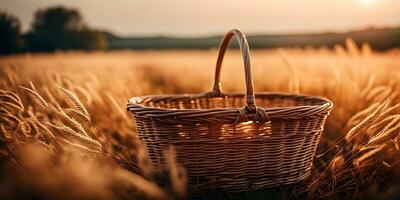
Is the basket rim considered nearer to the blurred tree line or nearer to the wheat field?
the wheat field

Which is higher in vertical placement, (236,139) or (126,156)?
(236,139)

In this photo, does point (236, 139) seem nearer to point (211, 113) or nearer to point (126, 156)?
point (211, 113)

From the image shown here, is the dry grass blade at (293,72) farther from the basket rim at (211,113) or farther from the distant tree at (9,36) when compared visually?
the distant tree at (9,36)

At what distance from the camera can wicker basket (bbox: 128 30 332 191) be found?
5.24 ft

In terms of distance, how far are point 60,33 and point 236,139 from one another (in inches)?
731

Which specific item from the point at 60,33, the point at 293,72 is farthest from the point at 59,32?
the point at 293,72

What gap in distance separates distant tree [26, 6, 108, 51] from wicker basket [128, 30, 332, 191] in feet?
45.1

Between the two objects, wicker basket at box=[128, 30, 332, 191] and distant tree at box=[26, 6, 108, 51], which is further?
distant tree at box=[26, 6, 108, 51]

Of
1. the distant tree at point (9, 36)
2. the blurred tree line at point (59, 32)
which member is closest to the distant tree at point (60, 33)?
the blurred tree line at point (59, 32)

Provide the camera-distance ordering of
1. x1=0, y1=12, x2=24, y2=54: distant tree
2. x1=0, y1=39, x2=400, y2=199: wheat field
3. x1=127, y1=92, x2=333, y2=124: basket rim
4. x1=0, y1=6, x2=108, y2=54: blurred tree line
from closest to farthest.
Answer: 1. x1=0, y1=39, x2=400, y2=199: wheat field
2. x1=127, y1=92, x2=333, y2=124: basket rim
3. x1=0, y1=12, x2=24, y2=54: distant tree
4. x1=0, y1=6, x2=108, y2=54: blurred tree line

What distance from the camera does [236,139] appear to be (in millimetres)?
1658

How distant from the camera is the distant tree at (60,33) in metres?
16.8

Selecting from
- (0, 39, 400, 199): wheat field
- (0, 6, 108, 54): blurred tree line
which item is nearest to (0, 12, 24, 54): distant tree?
(0, 6, 108, 54): blurred tree line

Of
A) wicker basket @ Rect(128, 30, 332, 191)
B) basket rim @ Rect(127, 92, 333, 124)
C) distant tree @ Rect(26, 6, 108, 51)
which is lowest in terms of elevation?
distant tree @ Rect(26, 6, 108, 51)
